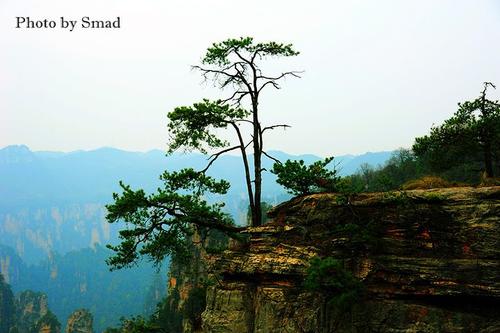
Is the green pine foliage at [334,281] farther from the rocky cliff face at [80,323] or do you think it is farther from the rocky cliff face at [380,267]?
the rocky cliff face at [80,323]

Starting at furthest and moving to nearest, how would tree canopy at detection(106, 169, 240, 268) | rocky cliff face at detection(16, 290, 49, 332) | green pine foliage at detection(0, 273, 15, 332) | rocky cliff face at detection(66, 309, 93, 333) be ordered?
1. rocky cliff face at detection(16, 290, 49, 332)
2. green pine foliage at detection(0, 273, 15, 332)
3. rocky cliff face at detection(66, 309, 93, 333)
4. tree canopy at detection(106, 169, 240, 268)

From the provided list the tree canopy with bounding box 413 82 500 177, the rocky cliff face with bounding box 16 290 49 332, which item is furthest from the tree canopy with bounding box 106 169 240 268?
the rocky cliff face with bounding box 16 290 49 332

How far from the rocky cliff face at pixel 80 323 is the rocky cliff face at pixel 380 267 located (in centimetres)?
10624

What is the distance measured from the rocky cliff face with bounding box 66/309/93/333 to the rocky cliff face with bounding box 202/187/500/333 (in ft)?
349

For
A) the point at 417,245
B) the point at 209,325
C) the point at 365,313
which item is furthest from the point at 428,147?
the point at 209,325

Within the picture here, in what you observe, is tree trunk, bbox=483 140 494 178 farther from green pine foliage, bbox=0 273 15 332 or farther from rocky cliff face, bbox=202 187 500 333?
green pine foliage, bbox=0 273 15 332

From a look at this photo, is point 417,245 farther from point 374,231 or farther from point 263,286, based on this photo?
point 263,286

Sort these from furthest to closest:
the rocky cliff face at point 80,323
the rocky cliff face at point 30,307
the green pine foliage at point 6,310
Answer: the rocky cliff face at point 30,307, the green pine foliage at point 6,310, the rocky cliff face at point 80,323

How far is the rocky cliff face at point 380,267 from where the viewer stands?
1304 centimetres

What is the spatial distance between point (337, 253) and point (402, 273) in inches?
86.8

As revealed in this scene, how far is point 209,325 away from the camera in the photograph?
15539 millimetres

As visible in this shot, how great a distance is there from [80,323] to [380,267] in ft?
367

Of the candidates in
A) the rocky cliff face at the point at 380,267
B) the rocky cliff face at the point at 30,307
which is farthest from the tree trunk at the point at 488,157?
the rocky cliff face at the point at 30,307

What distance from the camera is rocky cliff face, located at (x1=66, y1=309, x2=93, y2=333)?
10588 cm
